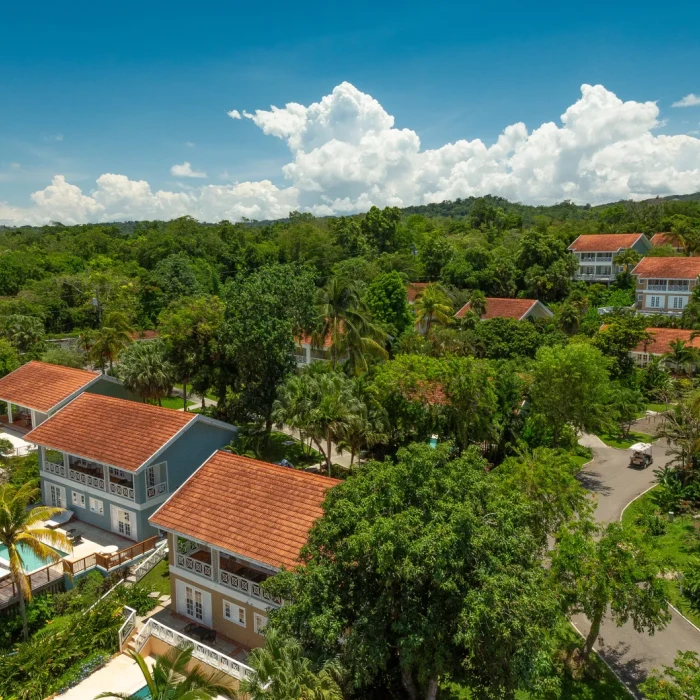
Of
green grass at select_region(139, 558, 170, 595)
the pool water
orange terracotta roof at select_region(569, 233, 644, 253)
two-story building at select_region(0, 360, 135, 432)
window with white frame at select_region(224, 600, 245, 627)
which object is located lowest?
green grass at select_region(139, 558, 170, 595)

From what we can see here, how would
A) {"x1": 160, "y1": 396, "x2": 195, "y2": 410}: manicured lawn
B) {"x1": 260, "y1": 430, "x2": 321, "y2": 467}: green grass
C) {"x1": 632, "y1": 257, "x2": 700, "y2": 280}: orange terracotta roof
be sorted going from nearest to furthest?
{"x1": 260, "y1": 430, "x2": 321, "y2": 467}: green grass → {"x1": 160, "y1": 396, "x2": 195, "y2": 410}: manicured lawn → {"x1": 632, "y1": 257, "x2": 700, "y2": 280}: orange terracotta roof

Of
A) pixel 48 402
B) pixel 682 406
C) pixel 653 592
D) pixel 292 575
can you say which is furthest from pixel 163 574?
pixel 682 406

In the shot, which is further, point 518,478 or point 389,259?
point 389,259

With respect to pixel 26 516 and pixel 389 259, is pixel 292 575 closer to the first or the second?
pixel 26 516

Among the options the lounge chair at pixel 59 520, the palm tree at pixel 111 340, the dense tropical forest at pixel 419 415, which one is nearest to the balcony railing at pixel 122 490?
the lounge chair at pixel 59 520

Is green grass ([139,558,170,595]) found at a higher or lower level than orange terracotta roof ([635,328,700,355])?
lower

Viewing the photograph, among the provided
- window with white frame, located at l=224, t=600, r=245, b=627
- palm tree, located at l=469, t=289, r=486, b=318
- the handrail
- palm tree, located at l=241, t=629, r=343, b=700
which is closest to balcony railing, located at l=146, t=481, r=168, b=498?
the handrail

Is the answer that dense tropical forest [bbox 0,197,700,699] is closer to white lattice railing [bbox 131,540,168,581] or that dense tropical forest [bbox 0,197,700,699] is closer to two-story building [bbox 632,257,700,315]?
two-story building [bbox 632,257,700,315]

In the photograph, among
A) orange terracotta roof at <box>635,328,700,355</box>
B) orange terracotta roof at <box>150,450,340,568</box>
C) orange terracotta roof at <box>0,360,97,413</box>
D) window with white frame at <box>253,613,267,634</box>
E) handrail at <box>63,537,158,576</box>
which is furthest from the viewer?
orange terracotta roof at <box>635,328,700,355</box>
